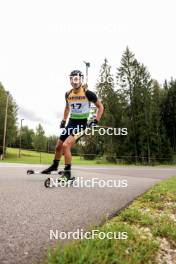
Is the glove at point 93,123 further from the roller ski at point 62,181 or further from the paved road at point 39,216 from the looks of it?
the paved road at point 39,216

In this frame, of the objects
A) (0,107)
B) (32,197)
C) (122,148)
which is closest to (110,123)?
(122,148)

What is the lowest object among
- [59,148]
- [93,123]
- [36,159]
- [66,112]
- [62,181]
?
[36,159]

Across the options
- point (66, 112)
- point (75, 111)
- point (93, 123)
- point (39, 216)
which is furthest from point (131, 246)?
point (66, 112)

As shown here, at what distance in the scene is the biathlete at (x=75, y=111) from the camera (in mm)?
5363

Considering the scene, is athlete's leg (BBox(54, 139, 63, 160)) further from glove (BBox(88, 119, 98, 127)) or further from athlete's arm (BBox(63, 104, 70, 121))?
glove (BBox(88, 119, 98, 127))

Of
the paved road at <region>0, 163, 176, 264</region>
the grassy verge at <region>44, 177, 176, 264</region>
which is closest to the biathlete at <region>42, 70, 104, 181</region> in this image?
the paved road at <region>0, 163, 176, 264</region>

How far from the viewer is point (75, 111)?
18.4 ft

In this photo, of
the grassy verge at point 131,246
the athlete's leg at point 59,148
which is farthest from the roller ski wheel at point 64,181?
the grassy verge at point 131,246

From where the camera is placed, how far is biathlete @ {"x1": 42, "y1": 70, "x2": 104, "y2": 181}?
17.6 feet

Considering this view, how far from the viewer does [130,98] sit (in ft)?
139

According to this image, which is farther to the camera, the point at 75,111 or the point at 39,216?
the point at 75,111

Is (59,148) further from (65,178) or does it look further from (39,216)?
(39,216)

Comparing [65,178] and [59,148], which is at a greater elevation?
[59,148]

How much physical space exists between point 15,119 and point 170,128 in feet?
92.3
